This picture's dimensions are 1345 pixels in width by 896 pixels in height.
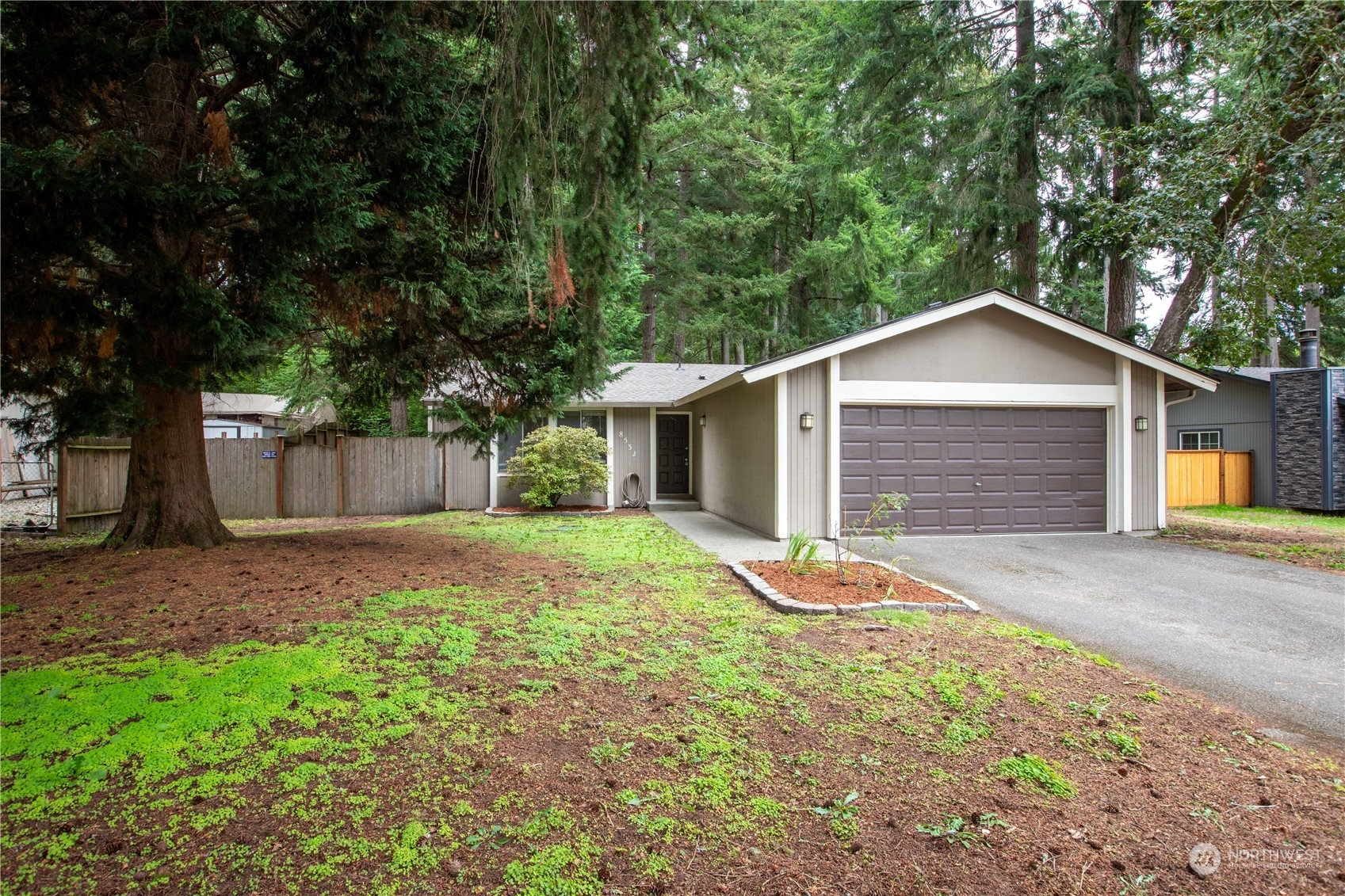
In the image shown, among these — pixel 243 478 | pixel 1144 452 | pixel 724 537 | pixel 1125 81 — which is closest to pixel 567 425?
pixel 724 537

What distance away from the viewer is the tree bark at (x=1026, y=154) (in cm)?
1308

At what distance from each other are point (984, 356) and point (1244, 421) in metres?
11.4

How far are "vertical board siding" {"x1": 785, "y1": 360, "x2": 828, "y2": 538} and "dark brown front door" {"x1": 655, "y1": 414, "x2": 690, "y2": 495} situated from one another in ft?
20.3

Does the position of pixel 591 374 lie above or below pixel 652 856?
above

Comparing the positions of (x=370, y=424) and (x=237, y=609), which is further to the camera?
(x=370, y=424)

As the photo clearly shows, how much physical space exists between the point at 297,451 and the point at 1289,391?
71.0 feet

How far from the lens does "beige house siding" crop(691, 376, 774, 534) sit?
33.0ft

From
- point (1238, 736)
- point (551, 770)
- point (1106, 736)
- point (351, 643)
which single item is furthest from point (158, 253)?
point (1238, 736)

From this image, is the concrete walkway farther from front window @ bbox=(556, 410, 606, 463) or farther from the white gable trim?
front window @ bbox=(556, 410, 606, 463)

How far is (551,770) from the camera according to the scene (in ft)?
8.98

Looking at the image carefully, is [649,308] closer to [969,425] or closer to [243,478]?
[243,478]

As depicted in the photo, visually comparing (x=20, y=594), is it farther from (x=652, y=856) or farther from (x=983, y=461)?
(x=983, y=461)

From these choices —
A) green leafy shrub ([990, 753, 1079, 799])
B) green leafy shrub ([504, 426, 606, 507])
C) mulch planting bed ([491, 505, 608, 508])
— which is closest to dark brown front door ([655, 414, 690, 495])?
Result: mulch planting bed ([491, 505, 608, 508])

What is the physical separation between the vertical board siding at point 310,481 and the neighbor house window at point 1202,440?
21.3 meters
